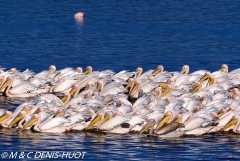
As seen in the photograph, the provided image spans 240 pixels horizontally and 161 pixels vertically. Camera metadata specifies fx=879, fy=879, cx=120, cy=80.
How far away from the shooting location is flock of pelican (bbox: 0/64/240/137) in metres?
17.5

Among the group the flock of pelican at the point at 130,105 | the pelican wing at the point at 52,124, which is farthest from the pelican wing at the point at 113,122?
the pelican wing at the point at 52,124

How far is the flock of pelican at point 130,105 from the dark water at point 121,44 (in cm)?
29

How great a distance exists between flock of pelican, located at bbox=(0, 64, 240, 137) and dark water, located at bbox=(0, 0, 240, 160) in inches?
11.6

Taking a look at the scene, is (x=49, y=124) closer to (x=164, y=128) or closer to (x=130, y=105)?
(x=130, y=105)

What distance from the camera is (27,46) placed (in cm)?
3306

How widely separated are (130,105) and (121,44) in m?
15.2

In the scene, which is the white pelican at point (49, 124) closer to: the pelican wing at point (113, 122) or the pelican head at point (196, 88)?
the pelican wing at point (113, 122)

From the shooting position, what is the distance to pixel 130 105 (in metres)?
18.7

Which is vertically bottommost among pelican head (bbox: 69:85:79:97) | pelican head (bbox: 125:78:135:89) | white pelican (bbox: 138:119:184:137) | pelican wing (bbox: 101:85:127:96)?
white pelican (bbox: 138:119:184:137)

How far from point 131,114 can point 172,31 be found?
66.2 ft

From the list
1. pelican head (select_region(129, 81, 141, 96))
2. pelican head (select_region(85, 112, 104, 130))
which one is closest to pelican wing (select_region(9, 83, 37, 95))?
pelican head (select_region(129, 81, 141, 96))

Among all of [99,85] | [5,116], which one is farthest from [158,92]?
[5,116]

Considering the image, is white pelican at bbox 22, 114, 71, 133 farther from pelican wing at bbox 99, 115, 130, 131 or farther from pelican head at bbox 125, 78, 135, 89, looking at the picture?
pelican head at bbox 125, 78, 135, 89

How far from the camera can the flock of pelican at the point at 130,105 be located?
57.5 feet
